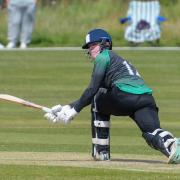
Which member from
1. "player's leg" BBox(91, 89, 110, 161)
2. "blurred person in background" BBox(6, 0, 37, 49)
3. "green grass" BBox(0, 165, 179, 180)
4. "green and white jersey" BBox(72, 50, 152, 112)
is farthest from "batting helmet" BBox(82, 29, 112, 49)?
"blurred person in background" BBox(6, 0, 37, 49)

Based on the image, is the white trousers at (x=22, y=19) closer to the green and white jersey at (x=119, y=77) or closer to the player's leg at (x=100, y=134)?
the player's leg at (x=100, y=134)

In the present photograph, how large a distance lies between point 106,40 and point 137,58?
1295 cm

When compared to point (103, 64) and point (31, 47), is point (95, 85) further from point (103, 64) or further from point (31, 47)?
point (31, 47)

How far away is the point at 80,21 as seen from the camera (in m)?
31.5

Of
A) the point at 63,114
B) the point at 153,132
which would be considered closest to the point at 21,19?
the point at 63,114

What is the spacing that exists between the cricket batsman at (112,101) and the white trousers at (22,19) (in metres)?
15.4

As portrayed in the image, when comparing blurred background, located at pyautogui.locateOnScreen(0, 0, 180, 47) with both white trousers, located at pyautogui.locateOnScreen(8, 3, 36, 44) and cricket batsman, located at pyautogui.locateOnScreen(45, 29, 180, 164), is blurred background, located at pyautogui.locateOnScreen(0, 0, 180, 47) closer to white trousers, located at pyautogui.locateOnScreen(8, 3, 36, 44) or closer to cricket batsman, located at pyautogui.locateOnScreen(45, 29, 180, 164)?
white trousers, located at pyautogui.locateOnScreen(8, 3, 36, 44)

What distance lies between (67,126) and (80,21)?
15957mm

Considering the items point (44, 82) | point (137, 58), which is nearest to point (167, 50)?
point (137, 58)

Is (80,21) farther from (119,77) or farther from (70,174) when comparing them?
(70,174)

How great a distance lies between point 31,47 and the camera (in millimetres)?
27531

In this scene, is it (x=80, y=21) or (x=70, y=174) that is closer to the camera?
(x=70, y=174)

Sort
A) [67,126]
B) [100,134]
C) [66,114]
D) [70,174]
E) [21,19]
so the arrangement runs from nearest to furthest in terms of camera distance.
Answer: [70,174] → [66,114] → [100,134] → [67,126] → [21,19]

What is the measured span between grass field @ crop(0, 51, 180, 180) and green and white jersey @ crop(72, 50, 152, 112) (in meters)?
0.77
